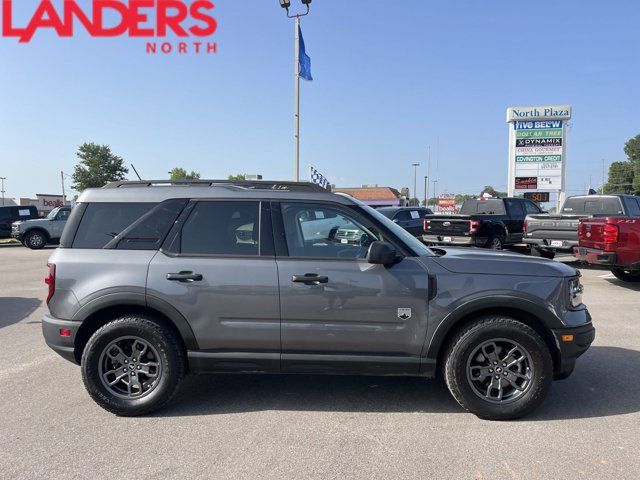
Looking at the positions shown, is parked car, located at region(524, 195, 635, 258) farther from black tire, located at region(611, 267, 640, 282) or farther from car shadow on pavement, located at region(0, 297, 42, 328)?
car shadow on pavement, located at region(0, 297, 42, 328)

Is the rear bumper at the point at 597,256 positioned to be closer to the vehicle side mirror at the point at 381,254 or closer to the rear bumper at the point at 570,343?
the rear bumper at the point at 570,343

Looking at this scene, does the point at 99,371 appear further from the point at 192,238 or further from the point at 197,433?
the point at 192,238

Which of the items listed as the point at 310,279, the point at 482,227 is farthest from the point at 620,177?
the point at 310,279

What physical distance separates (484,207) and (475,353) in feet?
44.7

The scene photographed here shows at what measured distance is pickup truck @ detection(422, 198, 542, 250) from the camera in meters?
13.6

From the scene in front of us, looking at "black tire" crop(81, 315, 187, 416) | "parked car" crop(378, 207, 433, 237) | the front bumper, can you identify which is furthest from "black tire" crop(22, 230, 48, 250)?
"black tire" crop(81, 315, 187, 416)

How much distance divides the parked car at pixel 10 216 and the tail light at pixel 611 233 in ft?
83.7

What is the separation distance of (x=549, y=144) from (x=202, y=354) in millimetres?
24091

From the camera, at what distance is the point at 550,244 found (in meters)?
11.9

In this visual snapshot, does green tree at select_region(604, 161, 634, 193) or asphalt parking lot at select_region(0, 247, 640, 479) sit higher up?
green tree at select_region(604, 161, 634, 193)

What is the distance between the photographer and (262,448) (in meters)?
3.28

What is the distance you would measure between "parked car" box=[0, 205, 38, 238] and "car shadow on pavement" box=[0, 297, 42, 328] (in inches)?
688

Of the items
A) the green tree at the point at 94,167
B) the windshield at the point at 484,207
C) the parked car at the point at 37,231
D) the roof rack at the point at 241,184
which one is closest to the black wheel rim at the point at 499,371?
the roof rack at the point at 241,184

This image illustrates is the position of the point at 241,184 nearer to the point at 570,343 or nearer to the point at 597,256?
the point at 570,343
